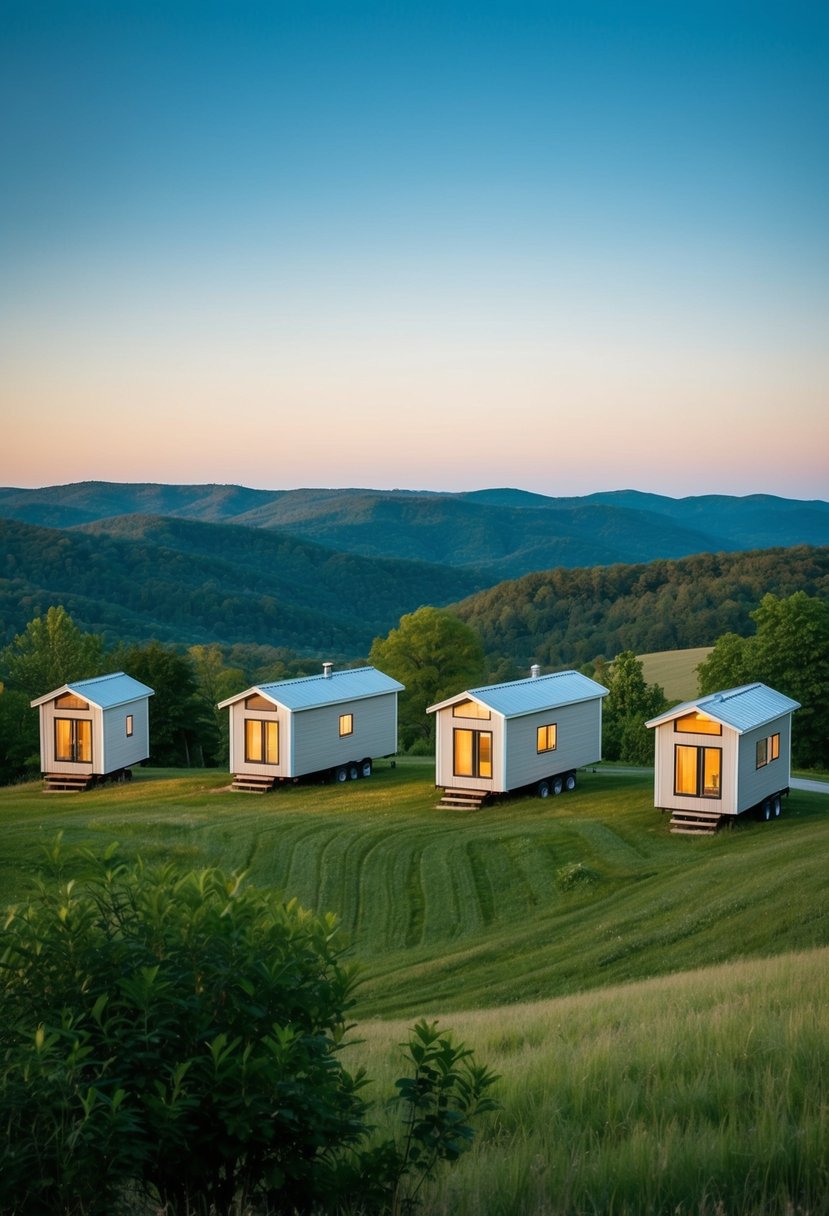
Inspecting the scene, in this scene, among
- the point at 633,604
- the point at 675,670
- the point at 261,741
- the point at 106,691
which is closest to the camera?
the point at 261,741

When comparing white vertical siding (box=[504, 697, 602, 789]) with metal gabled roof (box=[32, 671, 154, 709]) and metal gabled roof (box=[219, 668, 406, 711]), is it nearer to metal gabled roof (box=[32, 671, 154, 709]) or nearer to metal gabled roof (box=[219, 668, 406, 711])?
metal gabled roof (box=[219, 668, 406, 711])

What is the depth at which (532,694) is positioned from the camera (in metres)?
32.8

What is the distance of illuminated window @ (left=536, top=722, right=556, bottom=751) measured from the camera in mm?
32309

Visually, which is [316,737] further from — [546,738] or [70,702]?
[70,702]

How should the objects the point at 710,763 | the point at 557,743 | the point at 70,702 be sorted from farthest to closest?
the point at 70,702
the point at 557,743
the point at 710,763

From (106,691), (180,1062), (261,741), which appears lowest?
(261,741)

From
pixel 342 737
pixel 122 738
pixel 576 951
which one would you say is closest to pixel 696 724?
pixel 576 951

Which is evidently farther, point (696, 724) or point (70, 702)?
point (70, 702)

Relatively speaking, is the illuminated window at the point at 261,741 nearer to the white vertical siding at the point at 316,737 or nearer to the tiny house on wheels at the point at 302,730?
the tiny house on wheels at the point at 302,730

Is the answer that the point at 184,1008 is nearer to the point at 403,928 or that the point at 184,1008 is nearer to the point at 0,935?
the point at 0,935

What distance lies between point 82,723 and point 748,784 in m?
21.1

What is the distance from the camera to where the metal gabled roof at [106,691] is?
121ft

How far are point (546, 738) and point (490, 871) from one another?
7.65 metres

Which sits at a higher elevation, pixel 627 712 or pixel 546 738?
pixel 546 738
